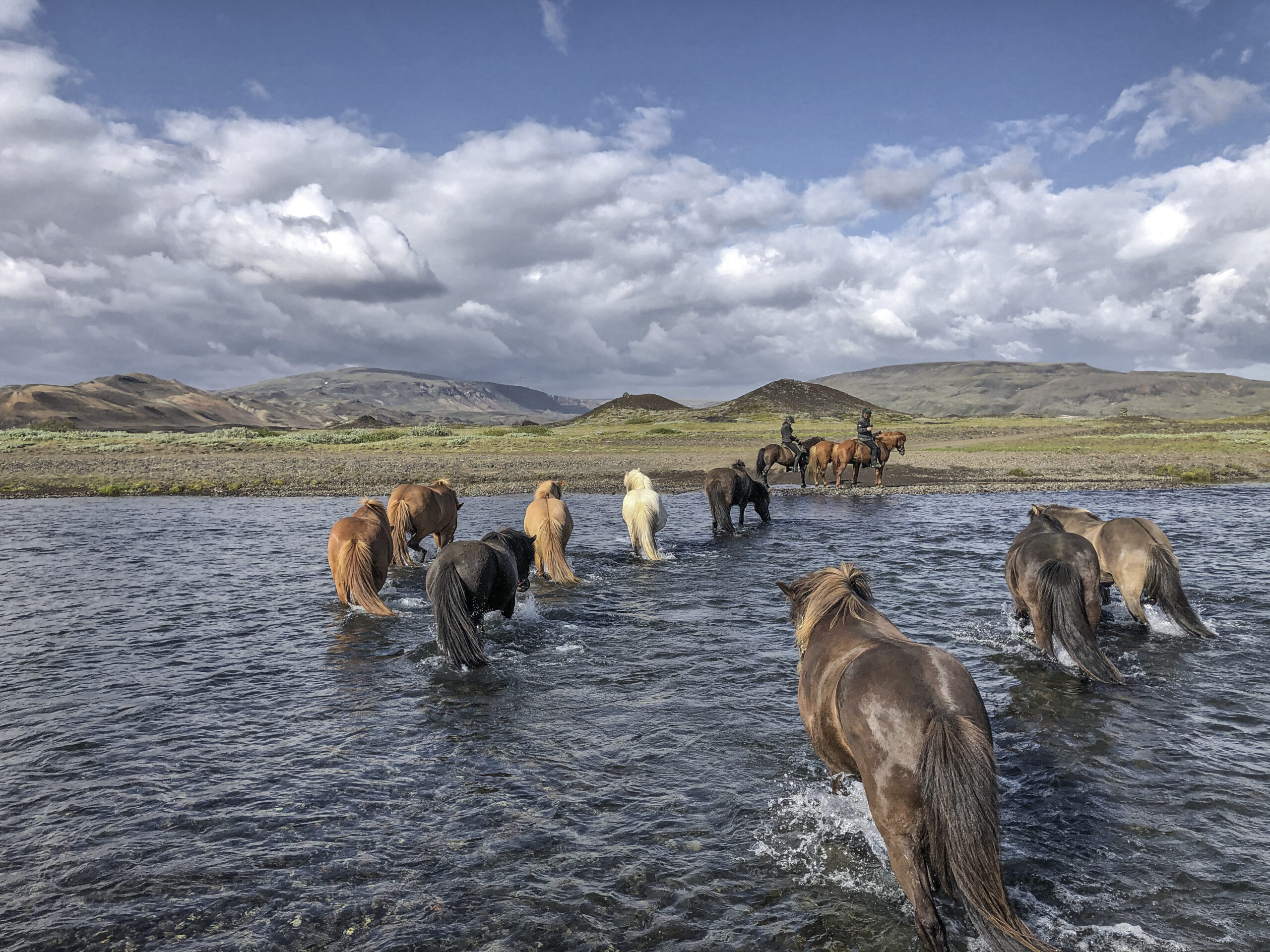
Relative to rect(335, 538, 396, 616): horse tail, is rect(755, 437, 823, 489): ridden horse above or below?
above

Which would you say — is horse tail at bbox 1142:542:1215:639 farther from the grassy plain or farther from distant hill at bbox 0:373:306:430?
distant hill at bbox 0:373:306:430

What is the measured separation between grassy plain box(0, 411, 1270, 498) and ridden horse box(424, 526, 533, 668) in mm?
8928

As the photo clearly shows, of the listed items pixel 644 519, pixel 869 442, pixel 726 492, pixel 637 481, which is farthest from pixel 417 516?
pixel 869 442

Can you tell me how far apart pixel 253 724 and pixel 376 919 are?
3649 millimetres

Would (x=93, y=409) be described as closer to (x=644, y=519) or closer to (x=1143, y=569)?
(x=644, y=519)

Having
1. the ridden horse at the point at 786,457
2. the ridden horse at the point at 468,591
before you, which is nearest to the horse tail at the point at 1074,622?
the ridden horse at the point at 468,591

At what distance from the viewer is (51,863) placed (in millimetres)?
4676

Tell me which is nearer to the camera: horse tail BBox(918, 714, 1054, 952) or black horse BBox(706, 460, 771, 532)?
horse tail BBox(918, 714, 1054, 952)

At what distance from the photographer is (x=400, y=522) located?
13.5m

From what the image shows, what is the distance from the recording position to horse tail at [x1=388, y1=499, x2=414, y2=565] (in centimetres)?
1346

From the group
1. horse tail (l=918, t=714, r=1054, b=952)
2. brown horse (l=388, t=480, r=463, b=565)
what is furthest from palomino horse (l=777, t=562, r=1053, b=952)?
brown horse (l=388, t=480, r=463, b=565)

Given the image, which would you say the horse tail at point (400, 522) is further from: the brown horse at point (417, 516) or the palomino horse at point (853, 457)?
the palomino horse at point (853, 457)

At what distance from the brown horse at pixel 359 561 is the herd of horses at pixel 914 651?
0.08 ft

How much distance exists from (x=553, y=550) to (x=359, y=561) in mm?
3246
